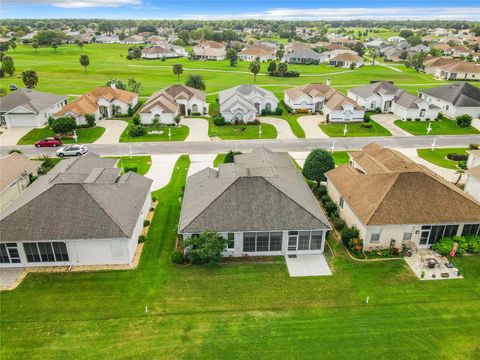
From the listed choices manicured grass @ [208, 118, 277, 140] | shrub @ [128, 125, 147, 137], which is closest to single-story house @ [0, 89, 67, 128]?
shrub @ [128, 125, 147, 137]

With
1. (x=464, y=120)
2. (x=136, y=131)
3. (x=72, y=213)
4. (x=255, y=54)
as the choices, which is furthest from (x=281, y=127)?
(x=255, y=54)

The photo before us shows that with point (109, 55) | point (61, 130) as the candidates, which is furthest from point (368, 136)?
point (109, 55)

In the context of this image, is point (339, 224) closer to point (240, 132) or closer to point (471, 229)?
point (471, 229)

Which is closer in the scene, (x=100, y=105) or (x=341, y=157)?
(x=341, y=157)

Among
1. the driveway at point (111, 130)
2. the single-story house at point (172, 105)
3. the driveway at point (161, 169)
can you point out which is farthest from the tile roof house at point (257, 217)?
the single-story house at point (172, 105)

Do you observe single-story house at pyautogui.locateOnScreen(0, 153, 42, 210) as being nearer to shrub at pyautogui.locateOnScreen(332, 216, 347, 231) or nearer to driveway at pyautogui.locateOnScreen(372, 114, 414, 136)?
shrub at pyautogui.locateOnScreen(332, 216, 347, 231)

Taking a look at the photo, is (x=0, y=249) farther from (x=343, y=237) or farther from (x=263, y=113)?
(x=263, y=113)
